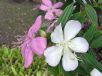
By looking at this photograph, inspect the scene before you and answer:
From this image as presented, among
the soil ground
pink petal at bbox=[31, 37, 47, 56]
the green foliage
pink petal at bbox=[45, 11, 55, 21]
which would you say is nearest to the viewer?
pink petal at bbox=[31, 37, 47, 56]

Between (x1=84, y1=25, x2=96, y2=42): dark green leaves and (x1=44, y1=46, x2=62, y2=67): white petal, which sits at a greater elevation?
(x1=84, y1=25, x2=96, y2=42): dark green leaves

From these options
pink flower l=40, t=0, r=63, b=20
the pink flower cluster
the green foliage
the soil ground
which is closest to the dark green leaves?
the pink flower cluster

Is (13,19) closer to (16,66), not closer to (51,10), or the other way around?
(16,66)

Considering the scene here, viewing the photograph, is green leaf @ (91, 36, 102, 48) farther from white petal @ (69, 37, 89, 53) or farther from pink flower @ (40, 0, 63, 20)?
pink flower @ (40, 0, 63, 20)

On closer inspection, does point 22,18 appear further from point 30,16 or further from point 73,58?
point 73,58

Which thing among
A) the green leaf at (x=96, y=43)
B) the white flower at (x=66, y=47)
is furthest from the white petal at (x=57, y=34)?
the green leaf at (x=96, y=43)

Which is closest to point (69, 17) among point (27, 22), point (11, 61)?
point (11, 61)
